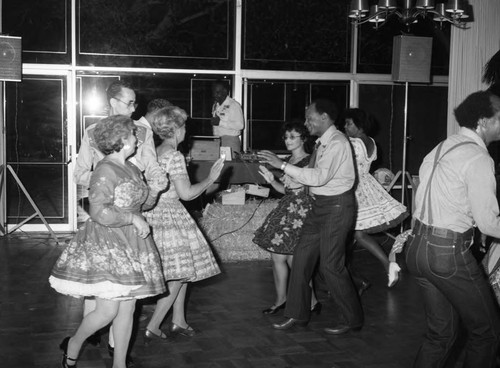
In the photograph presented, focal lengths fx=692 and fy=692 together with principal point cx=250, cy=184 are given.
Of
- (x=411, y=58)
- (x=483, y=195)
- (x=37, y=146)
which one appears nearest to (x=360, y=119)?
(x=411, y=58)

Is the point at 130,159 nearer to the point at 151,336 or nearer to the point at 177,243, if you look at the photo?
the point at 177,243

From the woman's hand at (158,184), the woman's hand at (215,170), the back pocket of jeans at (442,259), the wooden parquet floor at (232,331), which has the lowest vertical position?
the wooden parquet floor at (232,331)

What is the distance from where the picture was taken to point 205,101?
9.23m

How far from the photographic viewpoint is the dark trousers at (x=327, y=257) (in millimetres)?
4484

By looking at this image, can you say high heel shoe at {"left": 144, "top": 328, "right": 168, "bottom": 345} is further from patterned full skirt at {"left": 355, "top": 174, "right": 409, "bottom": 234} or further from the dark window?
the dark window

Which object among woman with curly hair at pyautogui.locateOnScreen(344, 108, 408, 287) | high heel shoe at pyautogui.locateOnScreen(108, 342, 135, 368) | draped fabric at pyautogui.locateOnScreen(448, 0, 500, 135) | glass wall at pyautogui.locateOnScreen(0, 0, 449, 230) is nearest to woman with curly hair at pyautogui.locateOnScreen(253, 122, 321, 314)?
woman with curly hair at pyautogui.locateOnScreen(344, 108, 408, 287)

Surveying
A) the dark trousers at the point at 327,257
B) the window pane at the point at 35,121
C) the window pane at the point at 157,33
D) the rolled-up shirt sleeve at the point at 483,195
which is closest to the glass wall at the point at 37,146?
the window pane at the point at 35,121

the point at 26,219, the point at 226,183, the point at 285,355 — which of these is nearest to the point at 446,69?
the point at 226,183

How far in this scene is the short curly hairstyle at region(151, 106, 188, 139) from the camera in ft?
14.1

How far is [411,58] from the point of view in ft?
27.9

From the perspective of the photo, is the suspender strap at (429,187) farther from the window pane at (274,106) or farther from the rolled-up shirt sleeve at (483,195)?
the window pane at (274,106)

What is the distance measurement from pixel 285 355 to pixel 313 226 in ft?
2.87

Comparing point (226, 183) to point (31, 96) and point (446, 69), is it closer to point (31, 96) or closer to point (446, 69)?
point (31, 96)

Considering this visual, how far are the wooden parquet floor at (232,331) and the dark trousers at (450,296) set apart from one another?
35.4 inches
